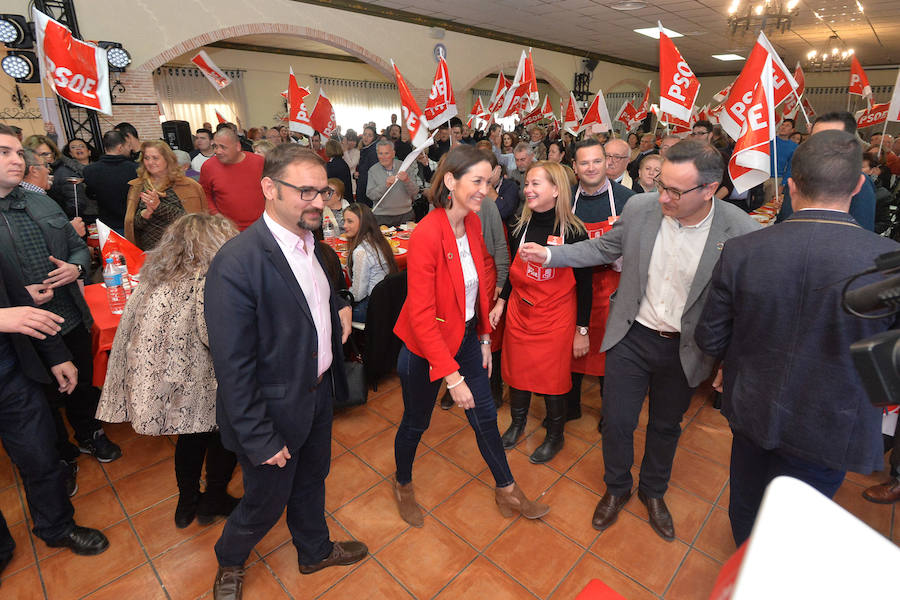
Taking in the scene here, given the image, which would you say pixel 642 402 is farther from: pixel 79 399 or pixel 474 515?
Result: pixel 79 399

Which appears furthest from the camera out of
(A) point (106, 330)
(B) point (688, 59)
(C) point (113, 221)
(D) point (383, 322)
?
(B) point (688, 59)

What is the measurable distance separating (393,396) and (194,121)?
12048 millimetres

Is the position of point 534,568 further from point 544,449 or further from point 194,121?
point 194,121

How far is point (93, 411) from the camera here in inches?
111

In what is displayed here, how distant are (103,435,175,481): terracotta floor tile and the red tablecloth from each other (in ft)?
1.68

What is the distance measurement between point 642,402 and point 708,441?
124cm

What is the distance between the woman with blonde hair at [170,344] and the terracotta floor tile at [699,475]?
98.3 inches

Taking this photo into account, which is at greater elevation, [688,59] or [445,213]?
[688,59]

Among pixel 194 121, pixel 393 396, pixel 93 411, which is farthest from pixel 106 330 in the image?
pixel 194 121

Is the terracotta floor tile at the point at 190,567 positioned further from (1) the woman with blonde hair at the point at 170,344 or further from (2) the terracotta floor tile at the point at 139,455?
(2) the terracotta floor tile at the point at 139,455

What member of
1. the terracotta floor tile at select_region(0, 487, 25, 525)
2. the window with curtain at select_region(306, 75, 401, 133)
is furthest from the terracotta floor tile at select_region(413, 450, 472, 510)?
the window with curtain at select_region(306, 75, 401, 133)

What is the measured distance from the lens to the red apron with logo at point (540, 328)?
251cm

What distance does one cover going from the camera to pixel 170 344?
187cm

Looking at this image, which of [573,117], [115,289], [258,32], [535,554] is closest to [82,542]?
[115,289]
